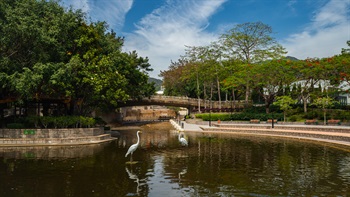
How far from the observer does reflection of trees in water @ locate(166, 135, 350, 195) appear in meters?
10.8

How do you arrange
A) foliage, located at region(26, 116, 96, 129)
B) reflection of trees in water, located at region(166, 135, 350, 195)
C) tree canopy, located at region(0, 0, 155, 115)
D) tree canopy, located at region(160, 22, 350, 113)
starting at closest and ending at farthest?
reflection of trees in water, located at region(166, 135, 350, 195) → tree canopy, located at region(0, 0, 155, 115) → foliage, located at region(26, 116, 96, 129) → tree canopy, located at region(160, 22, 350, 113)

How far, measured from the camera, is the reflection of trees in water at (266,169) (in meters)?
10.8

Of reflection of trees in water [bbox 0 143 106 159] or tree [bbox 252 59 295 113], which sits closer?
reflection of trees in water [bbox 0 143 106 159]

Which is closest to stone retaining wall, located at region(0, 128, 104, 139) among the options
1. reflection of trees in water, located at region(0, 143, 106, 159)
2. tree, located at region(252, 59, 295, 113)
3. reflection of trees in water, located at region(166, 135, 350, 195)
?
reflection of trees in water, located at region(0, 143, 106, 159)

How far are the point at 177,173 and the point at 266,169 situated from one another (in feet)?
14.6

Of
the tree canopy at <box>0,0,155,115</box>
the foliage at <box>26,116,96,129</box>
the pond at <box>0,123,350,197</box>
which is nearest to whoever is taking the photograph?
the pond at <box>0,123,350,197</box>

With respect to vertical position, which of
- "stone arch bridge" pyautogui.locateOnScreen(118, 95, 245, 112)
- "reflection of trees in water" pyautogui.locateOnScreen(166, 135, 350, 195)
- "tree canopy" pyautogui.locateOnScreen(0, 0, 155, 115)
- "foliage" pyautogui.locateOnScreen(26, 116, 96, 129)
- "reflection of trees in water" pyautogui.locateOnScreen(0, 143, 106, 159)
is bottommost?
"reflection of trees in water" pyautogui.locateOnScreen(0, 143, 106, 159)

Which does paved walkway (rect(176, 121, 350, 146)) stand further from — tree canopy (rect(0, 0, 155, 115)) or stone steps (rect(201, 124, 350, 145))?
tree canopy (rect(0, 0, 155, 115))

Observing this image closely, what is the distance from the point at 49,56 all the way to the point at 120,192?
18724mm

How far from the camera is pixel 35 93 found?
84.8 feet

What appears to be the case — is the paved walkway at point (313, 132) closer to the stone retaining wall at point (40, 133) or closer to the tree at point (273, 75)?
the tree at point (273, 75)

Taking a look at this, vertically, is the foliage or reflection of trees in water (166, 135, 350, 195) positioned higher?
the foliage

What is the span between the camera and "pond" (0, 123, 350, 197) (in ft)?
33.5

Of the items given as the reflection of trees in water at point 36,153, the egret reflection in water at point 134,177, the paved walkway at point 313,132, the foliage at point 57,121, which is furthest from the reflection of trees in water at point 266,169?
the foliage at point 57,121
